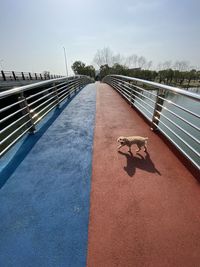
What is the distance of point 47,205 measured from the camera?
1894mm

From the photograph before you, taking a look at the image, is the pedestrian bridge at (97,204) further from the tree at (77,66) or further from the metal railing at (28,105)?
the tree at (77,66)

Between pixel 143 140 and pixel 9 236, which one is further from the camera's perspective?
pixel 143 140

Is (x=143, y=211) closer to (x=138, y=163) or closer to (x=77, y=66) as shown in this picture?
(x=138, y=163)

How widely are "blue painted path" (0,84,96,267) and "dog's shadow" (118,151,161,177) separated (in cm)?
65

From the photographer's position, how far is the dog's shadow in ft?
8.12

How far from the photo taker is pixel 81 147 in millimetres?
3139

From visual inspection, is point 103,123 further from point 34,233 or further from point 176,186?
point 34,233

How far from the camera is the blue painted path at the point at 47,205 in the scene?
144cm

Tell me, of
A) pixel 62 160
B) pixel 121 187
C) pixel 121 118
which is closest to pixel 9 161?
pixel 62 160

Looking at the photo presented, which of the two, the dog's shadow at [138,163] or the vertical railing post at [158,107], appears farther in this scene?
the vertical railing post at [158,107]

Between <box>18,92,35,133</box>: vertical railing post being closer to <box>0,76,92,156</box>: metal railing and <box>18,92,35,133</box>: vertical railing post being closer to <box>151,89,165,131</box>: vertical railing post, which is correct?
<box>0,76,92,156</box>: metal railing

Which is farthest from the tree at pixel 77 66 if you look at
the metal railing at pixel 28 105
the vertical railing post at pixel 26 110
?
the vertical railing post at pixel 26 110

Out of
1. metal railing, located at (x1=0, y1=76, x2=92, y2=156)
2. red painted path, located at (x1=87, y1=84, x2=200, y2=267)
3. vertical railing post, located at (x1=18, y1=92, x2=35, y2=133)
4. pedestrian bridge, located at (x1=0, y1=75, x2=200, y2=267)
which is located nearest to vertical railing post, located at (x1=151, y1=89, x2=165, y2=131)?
pedestrian bridge, located at (x1=0, y1=75, x2=200, y2=267)

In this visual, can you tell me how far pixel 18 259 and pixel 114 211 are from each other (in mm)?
1010
